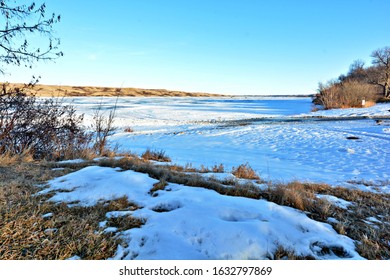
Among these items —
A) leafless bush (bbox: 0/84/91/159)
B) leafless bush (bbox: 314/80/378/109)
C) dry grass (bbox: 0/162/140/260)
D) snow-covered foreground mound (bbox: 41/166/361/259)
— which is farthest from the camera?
leafless bush (bbox: 314/80/378/109)

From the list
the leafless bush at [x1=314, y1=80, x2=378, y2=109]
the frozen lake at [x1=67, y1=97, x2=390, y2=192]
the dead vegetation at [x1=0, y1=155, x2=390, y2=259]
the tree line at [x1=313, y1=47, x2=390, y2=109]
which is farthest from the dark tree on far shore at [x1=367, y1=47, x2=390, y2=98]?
the dead vegetation at [x1=0, y1=155, x2=390, y2=259]

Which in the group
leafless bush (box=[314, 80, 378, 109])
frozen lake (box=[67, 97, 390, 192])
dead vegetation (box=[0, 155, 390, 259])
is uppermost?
leafless bush (box=[314, 80, 378, 109])

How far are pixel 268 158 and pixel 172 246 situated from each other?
9.26 meters

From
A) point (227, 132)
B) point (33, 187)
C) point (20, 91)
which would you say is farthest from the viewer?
point (227, 132)

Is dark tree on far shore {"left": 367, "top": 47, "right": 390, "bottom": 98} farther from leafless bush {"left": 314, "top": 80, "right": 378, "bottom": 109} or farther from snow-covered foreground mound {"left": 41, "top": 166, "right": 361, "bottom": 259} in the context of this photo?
snow-covered foreground mound {"left": 41, "top": 166, "right": 361, "bottom": 259}

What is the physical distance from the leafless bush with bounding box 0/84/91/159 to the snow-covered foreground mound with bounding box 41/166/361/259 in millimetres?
4875

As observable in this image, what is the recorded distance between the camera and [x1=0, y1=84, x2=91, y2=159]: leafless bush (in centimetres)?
809

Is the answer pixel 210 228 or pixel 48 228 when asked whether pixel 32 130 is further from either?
pixel 210 228

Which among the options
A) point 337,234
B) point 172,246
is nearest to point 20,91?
point 172,246

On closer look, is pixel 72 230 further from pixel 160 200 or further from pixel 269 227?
pixel 269 227

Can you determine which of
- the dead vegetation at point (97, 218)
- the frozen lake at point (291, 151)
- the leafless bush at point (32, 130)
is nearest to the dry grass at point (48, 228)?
the dead vegetation at point (97, 218)

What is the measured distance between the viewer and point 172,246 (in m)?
2.58

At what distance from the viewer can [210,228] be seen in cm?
289

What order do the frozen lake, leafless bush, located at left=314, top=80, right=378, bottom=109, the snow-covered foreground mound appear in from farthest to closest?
leafless bush, located at left=314, top=80, right=378, bottom=109 → the frozen lake → the snow-covered foreground mound
